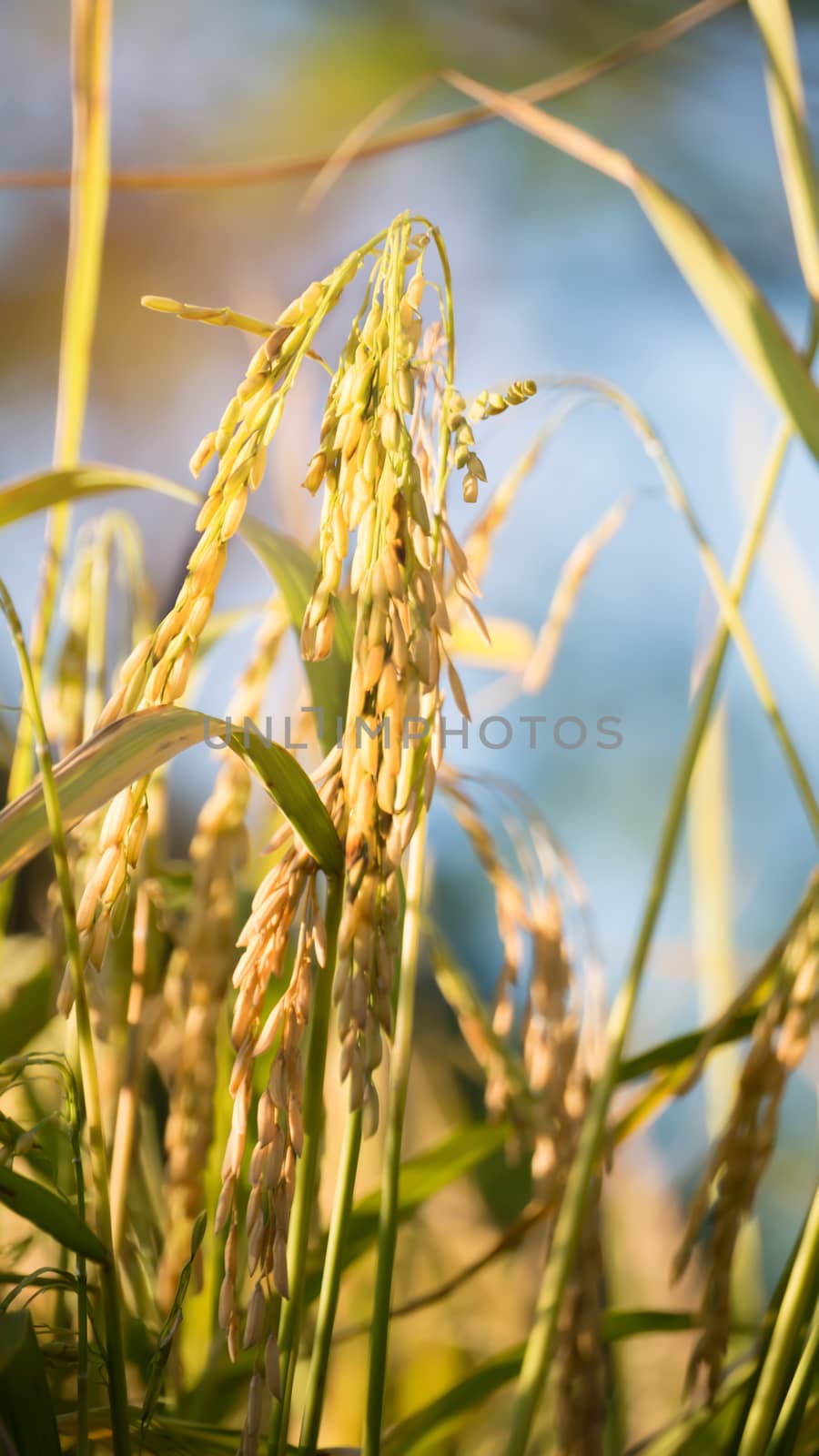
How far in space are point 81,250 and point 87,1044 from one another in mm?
274

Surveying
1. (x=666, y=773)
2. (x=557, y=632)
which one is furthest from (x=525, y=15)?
(x=557, y=632)

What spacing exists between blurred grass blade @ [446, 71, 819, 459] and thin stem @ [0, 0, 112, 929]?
0.60 ft

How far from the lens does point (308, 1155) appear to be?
8.7 inches

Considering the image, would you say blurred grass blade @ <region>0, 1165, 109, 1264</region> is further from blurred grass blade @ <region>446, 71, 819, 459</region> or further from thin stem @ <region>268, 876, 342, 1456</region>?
blurred grass blade @ <region>446, 71, 819, 459</region>

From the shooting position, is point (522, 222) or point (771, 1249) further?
point (522, 222)

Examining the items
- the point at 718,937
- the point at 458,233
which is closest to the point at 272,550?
the point at 718,937

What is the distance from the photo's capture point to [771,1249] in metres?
0.97

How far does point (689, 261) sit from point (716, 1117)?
0.47m

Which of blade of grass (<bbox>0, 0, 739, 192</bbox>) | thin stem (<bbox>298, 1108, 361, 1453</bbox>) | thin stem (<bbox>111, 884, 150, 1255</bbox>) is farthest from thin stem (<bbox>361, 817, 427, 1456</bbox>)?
blade of grass (<bbox>0, 0, 739, 192</bbox>)

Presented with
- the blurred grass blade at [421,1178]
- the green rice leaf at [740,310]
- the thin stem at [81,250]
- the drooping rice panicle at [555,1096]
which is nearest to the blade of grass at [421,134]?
the thin stem at [81,250]

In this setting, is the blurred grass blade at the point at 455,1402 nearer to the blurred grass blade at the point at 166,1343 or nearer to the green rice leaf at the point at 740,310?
the blurred grass blade at the point at 166,1343

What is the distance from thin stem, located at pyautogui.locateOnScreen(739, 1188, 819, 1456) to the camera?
0.23m

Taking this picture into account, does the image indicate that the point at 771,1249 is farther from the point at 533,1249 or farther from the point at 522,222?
the point at 522,222

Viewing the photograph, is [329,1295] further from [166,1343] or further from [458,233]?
[458,233]
